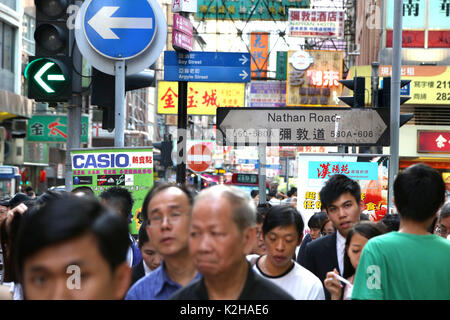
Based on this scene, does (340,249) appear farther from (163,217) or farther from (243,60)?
(243,60)

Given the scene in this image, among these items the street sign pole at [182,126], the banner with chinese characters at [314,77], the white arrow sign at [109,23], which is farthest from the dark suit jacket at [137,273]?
the banner with chinese characters at [314,77]

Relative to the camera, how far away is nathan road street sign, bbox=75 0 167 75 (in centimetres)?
701

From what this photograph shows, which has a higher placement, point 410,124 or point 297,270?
point 410,124

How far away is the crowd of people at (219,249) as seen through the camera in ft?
7.24

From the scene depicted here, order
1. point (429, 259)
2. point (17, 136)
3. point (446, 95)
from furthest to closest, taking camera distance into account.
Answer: point (17, 136) → point (446, 95) → point (429, 259)

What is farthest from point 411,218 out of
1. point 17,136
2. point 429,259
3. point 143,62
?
point 17,136

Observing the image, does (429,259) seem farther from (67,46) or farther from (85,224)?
(67,46)

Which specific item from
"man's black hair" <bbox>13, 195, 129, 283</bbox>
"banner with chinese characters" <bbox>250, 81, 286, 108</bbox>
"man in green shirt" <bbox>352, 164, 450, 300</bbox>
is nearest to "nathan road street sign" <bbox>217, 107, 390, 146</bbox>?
"man in green shirt" <bbox>352, 164, 450, 300</bbox>

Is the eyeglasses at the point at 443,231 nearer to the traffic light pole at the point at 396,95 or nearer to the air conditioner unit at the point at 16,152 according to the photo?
the traffic light pole at the point at 396,95

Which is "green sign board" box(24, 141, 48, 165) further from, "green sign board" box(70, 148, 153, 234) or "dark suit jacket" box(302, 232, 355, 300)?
"dark suit jacket" box(302, 232, 355, 300)

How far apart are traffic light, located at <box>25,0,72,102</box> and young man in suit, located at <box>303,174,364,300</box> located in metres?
2.81

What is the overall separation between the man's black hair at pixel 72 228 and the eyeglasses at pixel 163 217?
4.55 ft
